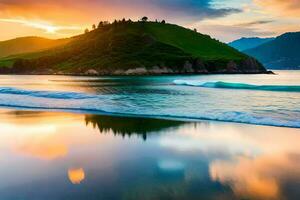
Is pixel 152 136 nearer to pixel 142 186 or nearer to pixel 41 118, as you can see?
pixel 142 186

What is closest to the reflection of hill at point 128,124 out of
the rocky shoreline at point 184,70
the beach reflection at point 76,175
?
the beach reflection at point 76,175

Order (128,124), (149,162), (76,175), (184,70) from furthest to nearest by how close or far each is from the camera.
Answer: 1. (184,70)
2. (128,124)
3. (149,162)
4. (76,175)

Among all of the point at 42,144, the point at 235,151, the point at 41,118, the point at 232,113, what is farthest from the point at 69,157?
the point at 232,113

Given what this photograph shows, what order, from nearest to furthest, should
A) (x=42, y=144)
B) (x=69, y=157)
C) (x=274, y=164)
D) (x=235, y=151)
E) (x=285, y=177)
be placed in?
(x=285, y=177)
(x=274, y=164)
(x=69, y=157)
(x=235, y=151)
(x=42, y=144)

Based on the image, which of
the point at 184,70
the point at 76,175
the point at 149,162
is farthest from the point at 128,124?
the point at 184,70

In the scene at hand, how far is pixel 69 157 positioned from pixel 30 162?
134cm

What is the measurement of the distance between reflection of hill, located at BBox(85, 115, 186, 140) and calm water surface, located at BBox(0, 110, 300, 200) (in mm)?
58

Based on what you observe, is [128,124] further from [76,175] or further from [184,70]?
[184,70]

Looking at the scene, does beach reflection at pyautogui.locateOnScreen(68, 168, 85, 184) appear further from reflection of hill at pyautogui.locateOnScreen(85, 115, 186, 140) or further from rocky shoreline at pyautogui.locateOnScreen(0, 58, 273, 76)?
rocky shoreline at pyautogui.locateOnScreen(0, 58, 273, 76)

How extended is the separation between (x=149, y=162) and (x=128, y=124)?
28.0 feet

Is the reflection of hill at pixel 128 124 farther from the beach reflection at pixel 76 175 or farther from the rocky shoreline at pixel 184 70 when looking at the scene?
the rocky shoreline at pixel 184 70

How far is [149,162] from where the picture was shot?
12047 millimetres

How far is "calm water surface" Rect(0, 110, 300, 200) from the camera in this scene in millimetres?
9133

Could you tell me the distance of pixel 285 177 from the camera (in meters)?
10.3
